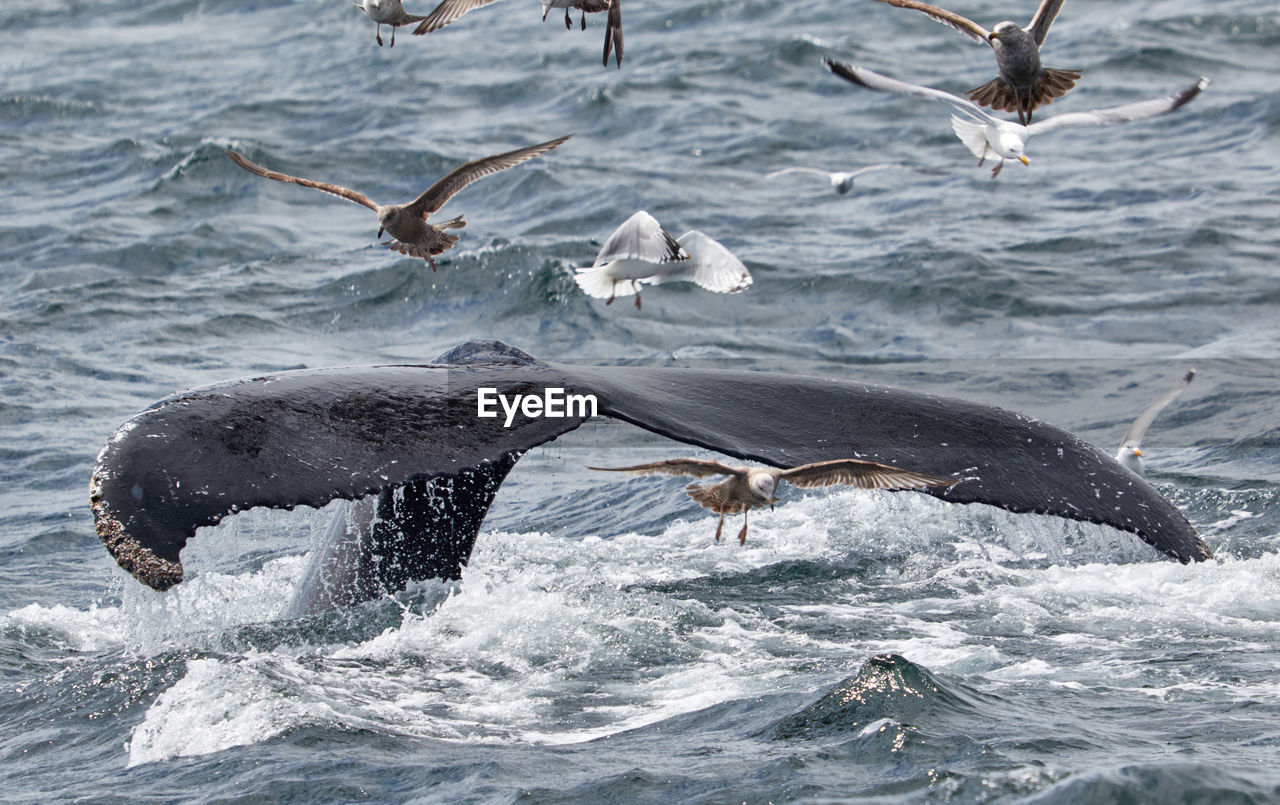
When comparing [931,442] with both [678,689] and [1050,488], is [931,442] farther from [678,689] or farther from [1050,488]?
[678,689]

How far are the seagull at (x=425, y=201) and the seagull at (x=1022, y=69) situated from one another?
1.77m

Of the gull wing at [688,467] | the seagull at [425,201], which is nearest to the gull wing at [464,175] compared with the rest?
the seagull at [425,201]

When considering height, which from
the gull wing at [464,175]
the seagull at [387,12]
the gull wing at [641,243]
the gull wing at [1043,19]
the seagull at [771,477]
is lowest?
the seagull at [771,477]

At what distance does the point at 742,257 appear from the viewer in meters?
16.2

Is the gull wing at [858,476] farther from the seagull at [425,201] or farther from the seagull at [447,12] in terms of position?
the seagull at [447,12]

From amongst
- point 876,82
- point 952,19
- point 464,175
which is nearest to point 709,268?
point 876,82

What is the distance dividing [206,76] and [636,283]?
76.2 ft

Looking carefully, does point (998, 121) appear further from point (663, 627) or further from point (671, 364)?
point (671, 364)

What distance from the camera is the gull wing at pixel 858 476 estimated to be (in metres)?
4.68

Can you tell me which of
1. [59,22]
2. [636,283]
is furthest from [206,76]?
[636,283]

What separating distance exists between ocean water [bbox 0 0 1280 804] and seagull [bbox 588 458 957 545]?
2.38 feet

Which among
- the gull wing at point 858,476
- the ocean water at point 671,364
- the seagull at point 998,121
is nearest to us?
the gull wing at point 858,476

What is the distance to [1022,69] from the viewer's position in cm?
695
